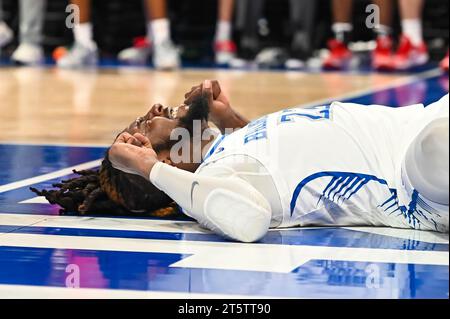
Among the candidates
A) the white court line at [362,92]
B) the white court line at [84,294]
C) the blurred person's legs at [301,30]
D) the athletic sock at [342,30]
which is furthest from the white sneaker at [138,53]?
the white court line at [84,294]

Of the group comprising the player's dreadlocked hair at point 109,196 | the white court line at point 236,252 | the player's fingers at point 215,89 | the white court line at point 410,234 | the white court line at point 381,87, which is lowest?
the white court line at point 381,87

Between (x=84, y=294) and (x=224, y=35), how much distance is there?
810 centimetres

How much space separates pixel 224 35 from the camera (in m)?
10.2

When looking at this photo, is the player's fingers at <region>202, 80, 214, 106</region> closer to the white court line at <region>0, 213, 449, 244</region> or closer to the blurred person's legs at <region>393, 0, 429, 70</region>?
the white court line at <region>0, 213, 449, 244</region>

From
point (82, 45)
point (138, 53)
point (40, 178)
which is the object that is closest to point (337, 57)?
point (138, 53)

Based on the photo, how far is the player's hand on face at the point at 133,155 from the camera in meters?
2.87

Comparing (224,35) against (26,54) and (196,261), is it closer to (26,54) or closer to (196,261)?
(26,54)

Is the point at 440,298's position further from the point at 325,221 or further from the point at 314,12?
the point at 314,12

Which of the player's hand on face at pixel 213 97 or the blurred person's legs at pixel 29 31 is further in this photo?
the blurred person's legs at pixel 29 31

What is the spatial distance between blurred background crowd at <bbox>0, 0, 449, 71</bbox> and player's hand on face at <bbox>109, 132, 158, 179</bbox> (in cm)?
630

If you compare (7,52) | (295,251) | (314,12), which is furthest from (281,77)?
(295,251)

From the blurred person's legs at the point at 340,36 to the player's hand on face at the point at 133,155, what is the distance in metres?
6.98

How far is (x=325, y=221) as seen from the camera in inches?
119

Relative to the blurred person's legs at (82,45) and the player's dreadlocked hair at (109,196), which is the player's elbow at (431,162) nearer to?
the player's dreadlocked hair at (109,196)
